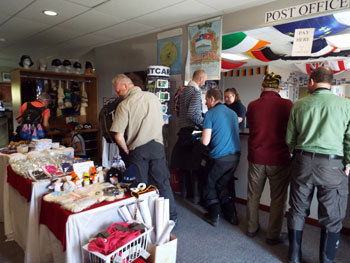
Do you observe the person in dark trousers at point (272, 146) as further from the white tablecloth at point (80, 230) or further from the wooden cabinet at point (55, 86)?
the wooden cabinet at point (55, 86)

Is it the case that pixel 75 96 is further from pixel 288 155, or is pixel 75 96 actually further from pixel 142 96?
pixel 288 155

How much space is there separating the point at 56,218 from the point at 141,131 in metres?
1.04

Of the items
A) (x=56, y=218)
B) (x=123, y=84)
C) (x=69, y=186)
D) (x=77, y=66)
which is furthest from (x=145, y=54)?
(x=56, y=218)

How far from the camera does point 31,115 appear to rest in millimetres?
3205

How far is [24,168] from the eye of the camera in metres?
2.00

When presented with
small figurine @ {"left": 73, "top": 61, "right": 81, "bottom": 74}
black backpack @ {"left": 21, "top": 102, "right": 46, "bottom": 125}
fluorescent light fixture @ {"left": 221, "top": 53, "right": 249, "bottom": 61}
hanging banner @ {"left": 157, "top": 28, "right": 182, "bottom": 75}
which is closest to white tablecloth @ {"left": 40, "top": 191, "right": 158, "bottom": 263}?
black backpack @ {"left": 21, "top": 102, "right": 46, "bottom": 125}

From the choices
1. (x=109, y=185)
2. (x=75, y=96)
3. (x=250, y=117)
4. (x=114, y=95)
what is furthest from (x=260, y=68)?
(x=109, y=185)

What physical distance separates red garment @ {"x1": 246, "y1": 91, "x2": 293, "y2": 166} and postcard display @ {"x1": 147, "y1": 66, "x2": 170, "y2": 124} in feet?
5.26

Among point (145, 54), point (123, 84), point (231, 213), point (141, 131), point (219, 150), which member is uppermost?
point (145, 54)

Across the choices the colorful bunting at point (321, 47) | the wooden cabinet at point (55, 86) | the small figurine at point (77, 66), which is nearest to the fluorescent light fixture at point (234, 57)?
the colorful bunting at point (321, 47)

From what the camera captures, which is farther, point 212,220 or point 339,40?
point 339,40

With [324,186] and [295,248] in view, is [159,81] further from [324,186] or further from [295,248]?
[295,248]

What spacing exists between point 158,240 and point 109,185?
1.70 feet

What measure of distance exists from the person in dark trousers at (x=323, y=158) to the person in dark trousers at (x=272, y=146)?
22 cm
